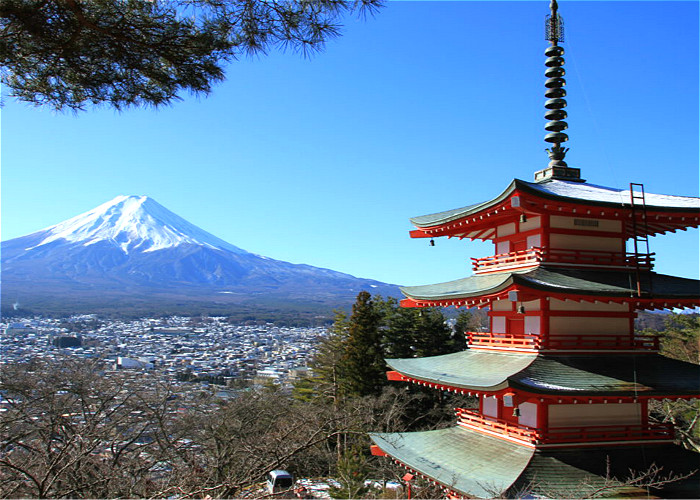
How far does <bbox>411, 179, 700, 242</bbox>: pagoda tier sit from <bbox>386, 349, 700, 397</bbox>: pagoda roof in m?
2.31

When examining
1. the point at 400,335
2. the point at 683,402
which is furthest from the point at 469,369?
the point at 400,335

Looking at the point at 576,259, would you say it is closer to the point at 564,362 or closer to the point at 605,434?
the point at 564,362

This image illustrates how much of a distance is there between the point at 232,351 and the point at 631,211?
1957 inches

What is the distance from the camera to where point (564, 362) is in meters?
8.84

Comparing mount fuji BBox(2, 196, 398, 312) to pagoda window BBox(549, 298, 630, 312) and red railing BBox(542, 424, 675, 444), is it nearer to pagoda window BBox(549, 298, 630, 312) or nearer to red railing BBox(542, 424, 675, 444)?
pagoda window BBox(549, 298, 630, 312)

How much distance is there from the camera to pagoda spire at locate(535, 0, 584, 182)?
11.3 meters

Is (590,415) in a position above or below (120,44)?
below

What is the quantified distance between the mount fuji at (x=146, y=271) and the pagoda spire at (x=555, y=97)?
235 feet

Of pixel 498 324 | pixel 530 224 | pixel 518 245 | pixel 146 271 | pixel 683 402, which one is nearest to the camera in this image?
pixel 530 224

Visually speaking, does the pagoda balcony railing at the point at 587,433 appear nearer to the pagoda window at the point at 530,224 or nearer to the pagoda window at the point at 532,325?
the pagoda window at the point at 532,325

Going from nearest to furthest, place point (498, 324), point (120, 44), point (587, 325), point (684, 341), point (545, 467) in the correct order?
point (120, 44)
point (545, 467)
point (587, 325)
point (498, 324)
point (684, 341)

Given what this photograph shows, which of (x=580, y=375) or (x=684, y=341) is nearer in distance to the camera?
(x=580, y=375)

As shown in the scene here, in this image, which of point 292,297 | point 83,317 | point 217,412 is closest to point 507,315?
point 217,412

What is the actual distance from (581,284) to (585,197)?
1.67 metres
